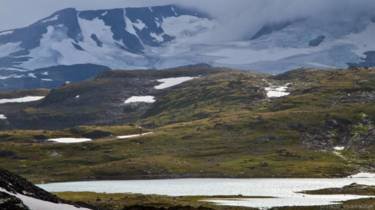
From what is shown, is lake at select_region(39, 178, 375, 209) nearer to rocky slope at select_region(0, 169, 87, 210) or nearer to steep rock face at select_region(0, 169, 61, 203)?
steep rock face at select_region(0, 169, 61, 203)

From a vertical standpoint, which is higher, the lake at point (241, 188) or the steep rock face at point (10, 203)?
the lake at point (241, 188)

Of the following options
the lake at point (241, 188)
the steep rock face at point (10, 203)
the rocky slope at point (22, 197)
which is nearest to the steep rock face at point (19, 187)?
the rocky slope at point (22, 197)

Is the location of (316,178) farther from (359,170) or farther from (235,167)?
(235,167)

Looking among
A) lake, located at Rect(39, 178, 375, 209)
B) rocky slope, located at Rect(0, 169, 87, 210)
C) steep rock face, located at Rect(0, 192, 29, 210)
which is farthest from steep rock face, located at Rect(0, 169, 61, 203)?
lake, located at Rect(39, 178, 375, 209)

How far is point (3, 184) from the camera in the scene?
56344 millimetres

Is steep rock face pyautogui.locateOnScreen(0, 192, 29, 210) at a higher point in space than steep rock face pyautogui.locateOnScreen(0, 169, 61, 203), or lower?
lower

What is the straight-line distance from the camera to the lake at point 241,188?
370 ft

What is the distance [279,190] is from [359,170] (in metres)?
52.7

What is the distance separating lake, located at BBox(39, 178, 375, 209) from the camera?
113 metres

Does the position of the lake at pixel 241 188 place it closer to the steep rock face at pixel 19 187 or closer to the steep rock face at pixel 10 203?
the steep rock face at pixel 19 187

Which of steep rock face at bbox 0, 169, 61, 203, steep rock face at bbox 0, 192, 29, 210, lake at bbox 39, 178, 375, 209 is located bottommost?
steep rock face at bbox 0, 192, 29, 210

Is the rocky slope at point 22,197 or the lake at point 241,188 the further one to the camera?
the lake at point 241,188

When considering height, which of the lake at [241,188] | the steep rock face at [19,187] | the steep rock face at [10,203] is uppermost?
the lake at [241,188]

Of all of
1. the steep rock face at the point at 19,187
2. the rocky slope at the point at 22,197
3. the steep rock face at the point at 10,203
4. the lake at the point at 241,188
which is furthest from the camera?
the lake at the point at 241,188
